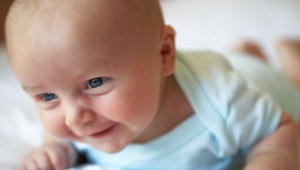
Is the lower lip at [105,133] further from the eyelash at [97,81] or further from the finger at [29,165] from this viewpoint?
the finger at [29,165]

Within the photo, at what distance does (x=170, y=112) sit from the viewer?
2.43ft

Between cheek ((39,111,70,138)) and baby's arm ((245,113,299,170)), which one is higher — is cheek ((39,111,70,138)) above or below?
above

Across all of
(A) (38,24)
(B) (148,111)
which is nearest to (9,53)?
(A) (38,24)

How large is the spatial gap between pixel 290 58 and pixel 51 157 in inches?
24.7

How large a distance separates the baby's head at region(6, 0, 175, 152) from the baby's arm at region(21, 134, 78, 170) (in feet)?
0.41

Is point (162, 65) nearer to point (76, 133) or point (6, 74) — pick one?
point (76, 133)

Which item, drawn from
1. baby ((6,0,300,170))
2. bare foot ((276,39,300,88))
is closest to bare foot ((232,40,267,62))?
bare foot ((276,39,300,88))

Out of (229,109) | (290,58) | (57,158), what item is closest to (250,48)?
(290,58)

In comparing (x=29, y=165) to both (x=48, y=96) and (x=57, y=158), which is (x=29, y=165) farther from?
(x=48, y=96)

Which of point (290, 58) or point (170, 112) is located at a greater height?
point (170, 112)

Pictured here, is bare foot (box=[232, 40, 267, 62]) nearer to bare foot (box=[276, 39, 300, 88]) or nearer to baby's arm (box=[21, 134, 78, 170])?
bare foot (box=[276, 39, 300, 88])

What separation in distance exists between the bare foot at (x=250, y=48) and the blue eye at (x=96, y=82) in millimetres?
628

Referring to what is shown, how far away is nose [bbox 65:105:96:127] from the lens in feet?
1.89

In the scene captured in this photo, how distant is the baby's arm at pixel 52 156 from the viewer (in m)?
0.75
